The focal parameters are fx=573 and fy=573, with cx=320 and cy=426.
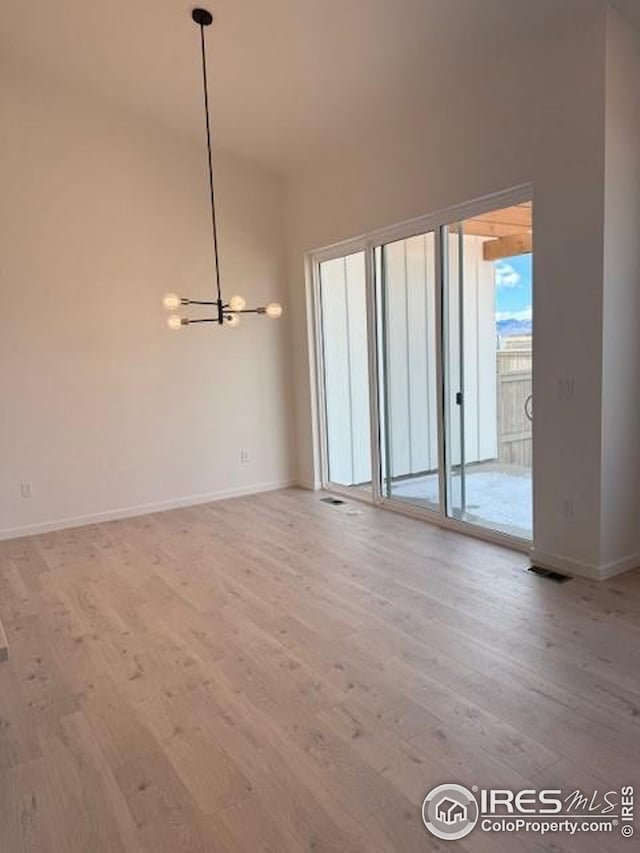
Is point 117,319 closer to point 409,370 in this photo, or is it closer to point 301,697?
point 409,370

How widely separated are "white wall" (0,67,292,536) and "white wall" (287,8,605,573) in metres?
2.46

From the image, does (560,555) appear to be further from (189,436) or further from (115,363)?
(115,363)

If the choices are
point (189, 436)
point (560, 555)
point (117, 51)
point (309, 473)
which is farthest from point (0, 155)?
point (560, 555)

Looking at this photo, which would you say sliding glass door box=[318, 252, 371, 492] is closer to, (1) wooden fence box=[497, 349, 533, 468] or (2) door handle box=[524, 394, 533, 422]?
(1) wooden fence box=[497, 349, 533, 468]

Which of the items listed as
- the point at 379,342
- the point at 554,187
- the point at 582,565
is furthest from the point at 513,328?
the point at 582,565

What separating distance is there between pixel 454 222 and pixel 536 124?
3.00ft

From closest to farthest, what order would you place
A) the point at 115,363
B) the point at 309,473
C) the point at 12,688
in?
the point at 12,688, the point at 115,363, the point at 309,473

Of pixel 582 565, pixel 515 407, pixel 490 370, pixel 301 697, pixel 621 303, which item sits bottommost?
pixel 301 697

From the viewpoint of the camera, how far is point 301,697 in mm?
2461

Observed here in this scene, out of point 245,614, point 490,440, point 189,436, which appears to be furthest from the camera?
point 189,436

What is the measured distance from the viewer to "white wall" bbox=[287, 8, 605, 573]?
330cm

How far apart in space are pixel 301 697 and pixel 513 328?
115 inches

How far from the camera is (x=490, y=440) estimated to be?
4.63m

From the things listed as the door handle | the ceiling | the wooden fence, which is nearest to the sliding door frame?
the wooden fence
